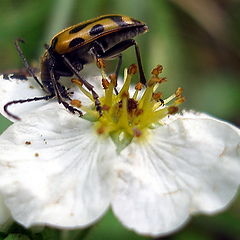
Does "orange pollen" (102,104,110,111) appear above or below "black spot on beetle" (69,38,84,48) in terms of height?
below

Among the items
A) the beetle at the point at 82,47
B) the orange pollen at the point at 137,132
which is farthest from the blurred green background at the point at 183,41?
the orange pollen at the point at 137,132

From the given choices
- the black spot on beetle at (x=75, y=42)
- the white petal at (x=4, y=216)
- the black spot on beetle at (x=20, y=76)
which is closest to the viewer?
the white petal at (x=4, y=216)

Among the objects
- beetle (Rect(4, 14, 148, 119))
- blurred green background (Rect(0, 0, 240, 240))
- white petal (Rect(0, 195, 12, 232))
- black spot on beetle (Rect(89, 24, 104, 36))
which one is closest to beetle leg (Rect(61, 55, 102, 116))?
beetle (Rect(4, 14, 148, 119))

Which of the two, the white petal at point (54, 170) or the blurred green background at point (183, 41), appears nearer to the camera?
the white petal at point (54, 170)

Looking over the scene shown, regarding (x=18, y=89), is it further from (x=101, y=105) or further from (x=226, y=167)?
(x=226, y=167)

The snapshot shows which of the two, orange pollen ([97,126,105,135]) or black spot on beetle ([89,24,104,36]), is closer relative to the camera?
orange pollen ([97,126,105,135])

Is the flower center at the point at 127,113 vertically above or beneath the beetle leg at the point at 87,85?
beneath

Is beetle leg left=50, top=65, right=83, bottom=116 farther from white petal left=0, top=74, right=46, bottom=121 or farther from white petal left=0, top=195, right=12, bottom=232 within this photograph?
white petal left=0, top=195, right=12, bottom=232

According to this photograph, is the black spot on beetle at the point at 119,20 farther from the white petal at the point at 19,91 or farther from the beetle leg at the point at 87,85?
the white petal at the point at 19,91
